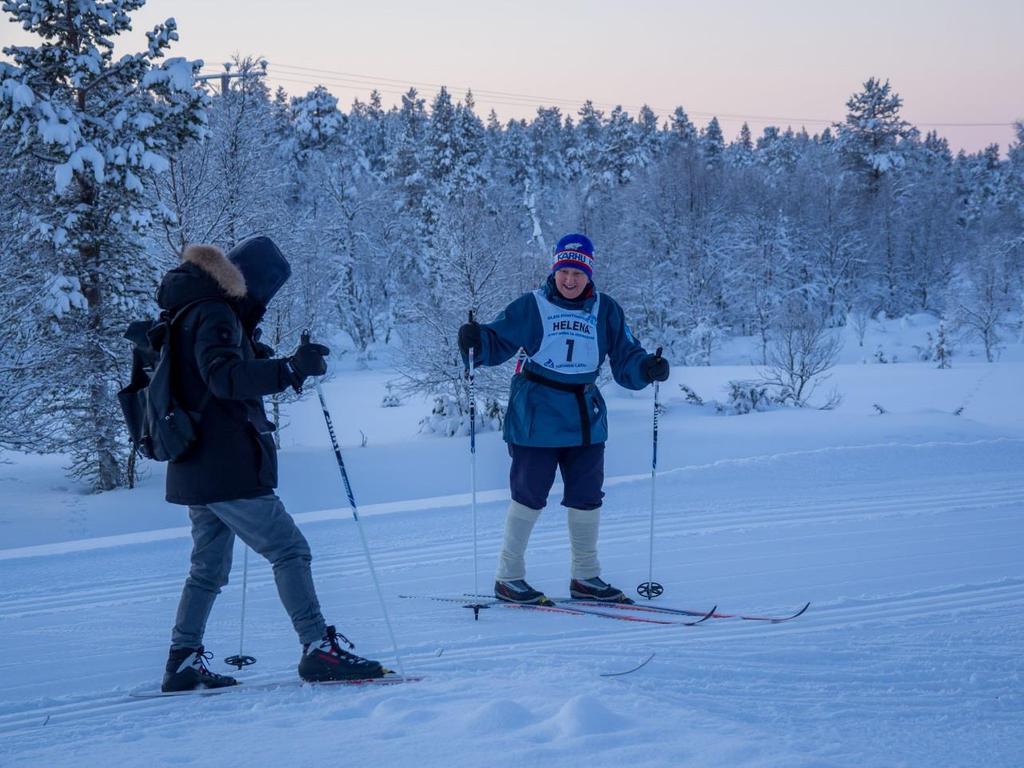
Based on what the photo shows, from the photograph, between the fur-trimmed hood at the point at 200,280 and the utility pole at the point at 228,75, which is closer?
the fur-trimmed hood at the point at 200,280

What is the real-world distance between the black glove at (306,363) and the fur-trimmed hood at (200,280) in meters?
0.40

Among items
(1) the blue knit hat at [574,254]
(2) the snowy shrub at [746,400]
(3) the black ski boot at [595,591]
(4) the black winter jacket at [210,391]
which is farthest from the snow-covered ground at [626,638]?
(2) the snowy shrub at [746,400]

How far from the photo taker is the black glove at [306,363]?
109 inches

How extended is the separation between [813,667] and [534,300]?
2309 millimetres

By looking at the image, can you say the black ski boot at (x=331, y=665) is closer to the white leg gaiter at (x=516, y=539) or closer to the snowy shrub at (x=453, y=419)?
the white leg gaiter at (x=516, y=539)

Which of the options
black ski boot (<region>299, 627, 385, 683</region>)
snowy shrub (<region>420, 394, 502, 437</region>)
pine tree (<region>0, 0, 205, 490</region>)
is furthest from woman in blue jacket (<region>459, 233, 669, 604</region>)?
snowy shrub (<region>420, 394, 502, 437</region>)

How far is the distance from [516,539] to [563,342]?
1142 millimetres

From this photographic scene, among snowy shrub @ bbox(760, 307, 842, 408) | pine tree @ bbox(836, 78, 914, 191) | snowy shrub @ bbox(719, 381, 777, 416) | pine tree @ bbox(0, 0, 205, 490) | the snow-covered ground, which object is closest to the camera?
the snow-covered ground

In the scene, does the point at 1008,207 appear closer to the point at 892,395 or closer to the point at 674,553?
the point at 892,395

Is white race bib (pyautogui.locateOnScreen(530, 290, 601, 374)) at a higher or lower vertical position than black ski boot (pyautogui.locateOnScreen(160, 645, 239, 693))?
higher

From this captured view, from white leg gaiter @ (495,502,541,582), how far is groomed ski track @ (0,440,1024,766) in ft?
1.04

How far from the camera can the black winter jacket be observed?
9.41ft

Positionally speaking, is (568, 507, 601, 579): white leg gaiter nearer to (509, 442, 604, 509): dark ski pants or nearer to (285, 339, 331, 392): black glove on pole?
(509, 442, 604, 509): dark ski pants

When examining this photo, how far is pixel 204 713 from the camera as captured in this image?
283cm
